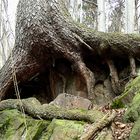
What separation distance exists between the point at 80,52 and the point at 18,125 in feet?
8.38

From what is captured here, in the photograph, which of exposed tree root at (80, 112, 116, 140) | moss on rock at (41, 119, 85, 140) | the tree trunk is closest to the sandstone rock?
the tree trunk

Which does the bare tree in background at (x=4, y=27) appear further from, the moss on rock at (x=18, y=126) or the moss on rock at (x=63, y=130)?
the moss on rock at (x=63, y=130)

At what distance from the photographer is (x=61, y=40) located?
720 centimetres

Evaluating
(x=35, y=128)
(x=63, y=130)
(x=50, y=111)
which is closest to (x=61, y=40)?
(x=50, y=111)

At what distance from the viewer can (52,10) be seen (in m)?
7.20

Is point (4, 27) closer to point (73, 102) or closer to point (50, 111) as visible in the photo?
point (50, 111)

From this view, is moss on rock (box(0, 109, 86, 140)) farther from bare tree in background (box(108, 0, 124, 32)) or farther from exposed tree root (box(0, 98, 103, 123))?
bare tree in background (box(108, 0, 124, 32))

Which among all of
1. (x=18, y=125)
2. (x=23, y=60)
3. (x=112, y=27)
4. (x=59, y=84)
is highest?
(x=112, y=27)

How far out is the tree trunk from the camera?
7.12m

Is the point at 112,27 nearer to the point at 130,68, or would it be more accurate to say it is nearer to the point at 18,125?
the point at 130,68

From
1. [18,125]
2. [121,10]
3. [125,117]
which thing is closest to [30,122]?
[18,125]

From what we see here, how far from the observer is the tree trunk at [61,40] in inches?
280

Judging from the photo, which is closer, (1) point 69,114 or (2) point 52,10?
(1) point 69,114

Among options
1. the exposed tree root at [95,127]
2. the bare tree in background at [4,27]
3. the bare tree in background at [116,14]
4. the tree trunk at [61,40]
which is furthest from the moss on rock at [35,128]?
the bare tree in background at [116,14]
